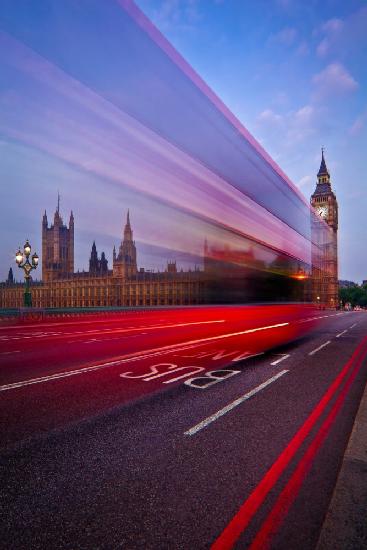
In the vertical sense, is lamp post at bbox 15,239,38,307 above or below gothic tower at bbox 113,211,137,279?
A: below

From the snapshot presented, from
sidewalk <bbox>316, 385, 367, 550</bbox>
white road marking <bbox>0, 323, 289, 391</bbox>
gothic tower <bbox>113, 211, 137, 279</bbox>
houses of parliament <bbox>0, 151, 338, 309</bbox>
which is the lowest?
white road marking <bbox>0, 323, 289, 391</bbox>

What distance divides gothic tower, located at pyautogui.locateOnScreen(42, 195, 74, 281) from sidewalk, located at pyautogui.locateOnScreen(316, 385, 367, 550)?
488 feet

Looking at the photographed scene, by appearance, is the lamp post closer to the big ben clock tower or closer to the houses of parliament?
Answer: the houses of parliament

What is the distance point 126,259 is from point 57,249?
41.0 meters

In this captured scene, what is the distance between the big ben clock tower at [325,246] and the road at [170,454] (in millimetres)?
17652

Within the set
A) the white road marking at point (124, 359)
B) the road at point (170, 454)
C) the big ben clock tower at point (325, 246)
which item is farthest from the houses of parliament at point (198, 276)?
the road at point (170, 454)

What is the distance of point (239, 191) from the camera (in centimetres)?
1750

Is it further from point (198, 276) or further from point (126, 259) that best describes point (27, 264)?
point (126, 259)

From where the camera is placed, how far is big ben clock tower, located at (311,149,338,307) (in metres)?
24.9

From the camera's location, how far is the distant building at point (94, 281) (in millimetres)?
109938

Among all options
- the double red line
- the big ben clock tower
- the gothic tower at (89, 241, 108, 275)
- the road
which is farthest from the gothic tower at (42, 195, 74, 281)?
the double red line

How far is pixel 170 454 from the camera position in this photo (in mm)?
3930

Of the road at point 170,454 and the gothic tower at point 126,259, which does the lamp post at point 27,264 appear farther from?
the gothic tower at point 126,259

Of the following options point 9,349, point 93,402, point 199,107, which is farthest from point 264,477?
point 199,107
